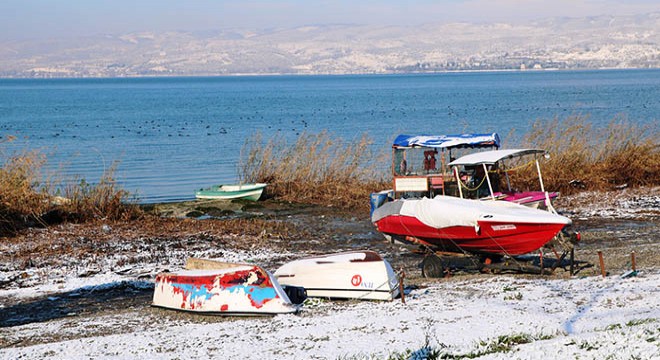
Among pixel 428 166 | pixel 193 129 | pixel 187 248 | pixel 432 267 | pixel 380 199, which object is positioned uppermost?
pixel 428 166

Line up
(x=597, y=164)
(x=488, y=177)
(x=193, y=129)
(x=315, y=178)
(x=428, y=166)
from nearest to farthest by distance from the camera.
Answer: (x=488, y=177), (x=428, y=166), (x=315, y=178), (x=597, y=164), (x=193, y=129)

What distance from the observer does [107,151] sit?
48.9 metres

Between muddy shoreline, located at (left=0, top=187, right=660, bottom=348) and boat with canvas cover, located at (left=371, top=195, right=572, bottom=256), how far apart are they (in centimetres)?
52

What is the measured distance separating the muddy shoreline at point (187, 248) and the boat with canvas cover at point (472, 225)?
20.4 inches

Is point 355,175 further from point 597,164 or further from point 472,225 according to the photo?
point 472,225

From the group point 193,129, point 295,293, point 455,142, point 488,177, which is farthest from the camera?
point 193,129

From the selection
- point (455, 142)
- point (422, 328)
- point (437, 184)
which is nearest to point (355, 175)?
point (455, 142)

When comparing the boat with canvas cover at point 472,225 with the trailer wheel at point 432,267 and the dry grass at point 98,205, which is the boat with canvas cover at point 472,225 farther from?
the dry grass at point 98,205

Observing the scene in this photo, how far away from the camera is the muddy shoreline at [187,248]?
14195 millimetres

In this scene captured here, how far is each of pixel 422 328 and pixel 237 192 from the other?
16508 millimetres

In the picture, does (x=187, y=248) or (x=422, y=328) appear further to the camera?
(x=187, y=248)

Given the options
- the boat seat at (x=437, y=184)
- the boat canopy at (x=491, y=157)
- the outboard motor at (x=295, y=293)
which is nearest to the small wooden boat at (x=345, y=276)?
the outboard motor at (x=295, y=293)

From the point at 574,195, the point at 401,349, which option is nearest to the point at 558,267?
the point at 401,349

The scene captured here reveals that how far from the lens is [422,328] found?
10633 millimetres
